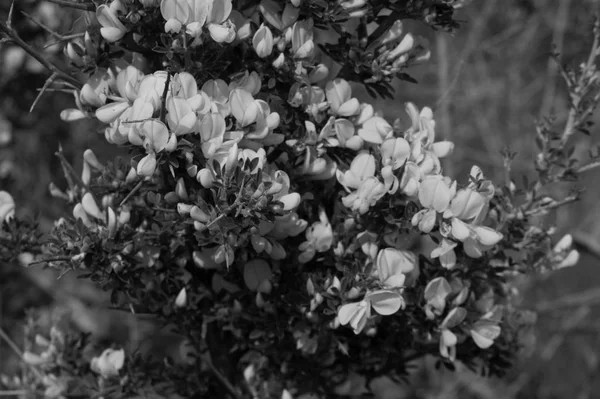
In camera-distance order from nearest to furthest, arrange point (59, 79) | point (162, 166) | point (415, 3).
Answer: point (162, 166) → point (415, 3) → point (59, 79)

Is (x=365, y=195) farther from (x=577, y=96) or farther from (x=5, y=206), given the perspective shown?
(x=5, y=206)

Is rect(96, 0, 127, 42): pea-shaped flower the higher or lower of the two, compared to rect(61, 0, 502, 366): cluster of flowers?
higher

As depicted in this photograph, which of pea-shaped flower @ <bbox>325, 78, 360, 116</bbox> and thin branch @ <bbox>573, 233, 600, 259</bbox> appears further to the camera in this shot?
thin branch @ <bbox>573, 233, 600, 259</bbox>

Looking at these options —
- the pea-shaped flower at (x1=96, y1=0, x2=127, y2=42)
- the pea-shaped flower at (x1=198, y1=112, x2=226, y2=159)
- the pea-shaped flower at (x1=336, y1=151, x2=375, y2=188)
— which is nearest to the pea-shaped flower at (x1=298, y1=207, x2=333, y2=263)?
the pea-shaped flower at (x1=336, y1=151, x2=375, y2=188)

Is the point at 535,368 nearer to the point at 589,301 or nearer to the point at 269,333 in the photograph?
the point at 589,301

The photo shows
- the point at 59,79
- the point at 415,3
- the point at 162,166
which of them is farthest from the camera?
the point at 59,79

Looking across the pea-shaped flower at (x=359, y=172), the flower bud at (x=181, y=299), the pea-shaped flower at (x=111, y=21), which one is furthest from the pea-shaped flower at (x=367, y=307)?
the pea-shaped flower at (x=111, y=21)

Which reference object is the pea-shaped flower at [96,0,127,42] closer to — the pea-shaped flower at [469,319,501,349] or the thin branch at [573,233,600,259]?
the pea-shaped flower at [469,319,501,349]

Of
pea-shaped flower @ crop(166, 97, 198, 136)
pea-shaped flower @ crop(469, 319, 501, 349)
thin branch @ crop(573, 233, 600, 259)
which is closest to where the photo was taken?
pea-shaped flower @ crop(166, 97, 198, 136)

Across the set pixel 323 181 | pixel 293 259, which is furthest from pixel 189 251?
pixel 323 181
